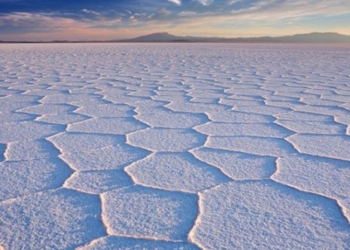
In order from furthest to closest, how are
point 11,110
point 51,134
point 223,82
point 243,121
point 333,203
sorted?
point 223,82 < point 11,110 < point 243,121 < point 51,134 < point 333,203

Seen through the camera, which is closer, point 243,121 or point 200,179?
point 200,179

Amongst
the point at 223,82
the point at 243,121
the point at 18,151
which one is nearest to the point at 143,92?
the point at 223,82

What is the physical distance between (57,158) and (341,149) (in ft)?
3.54

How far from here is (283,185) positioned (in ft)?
4.29

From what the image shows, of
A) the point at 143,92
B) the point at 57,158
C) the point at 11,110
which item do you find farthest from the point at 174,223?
the point at 143,92

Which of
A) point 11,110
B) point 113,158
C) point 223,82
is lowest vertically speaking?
point 223,82

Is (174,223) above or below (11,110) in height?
above

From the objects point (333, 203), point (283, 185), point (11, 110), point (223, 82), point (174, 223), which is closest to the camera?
point (174, 223)

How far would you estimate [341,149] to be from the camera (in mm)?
1679

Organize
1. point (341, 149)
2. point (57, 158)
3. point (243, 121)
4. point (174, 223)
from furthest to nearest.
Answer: point (243, 121), point (341, 149), point (57, 158), point (174, 223)

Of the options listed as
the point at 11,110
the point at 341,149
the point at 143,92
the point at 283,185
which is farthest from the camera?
the point at 143,92

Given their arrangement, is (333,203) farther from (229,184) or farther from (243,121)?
(243,121)

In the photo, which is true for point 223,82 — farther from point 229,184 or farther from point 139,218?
point 139,218

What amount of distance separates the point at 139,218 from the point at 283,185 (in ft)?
1.56
